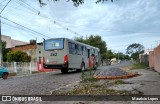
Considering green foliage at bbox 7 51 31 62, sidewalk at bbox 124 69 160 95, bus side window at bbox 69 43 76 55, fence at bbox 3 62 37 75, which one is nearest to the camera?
sidewalk at bbox 124 69 160 95

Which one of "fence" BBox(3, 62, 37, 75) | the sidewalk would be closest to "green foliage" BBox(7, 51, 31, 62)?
"fence" BBox(3, 62, 37, 75)

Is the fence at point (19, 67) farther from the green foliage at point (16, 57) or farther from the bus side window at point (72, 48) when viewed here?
the bus side window at point (72, 48)

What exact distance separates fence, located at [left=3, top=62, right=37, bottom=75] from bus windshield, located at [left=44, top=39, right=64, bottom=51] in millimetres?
14681

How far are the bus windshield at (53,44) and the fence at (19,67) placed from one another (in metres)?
14.7

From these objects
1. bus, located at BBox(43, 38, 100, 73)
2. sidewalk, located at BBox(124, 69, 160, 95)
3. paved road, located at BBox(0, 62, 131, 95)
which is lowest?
paved road, located at BBox(0, 62, 131, 95)

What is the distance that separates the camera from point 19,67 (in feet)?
138

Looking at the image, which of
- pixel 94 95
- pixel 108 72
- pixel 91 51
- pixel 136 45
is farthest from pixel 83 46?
pixel 136 45

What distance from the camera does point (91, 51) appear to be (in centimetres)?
3344

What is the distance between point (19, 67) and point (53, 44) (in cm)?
1853

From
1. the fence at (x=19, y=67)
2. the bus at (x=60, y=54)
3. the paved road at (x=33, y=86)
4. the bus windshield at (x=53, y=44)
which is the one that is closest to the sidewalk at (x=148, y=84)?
the paved road at (x=33, y=86)

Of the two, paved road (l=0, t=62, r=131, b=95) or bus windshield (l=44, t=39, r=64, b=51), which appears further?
bus windshield (l=44, t=39, r=64, b=51)

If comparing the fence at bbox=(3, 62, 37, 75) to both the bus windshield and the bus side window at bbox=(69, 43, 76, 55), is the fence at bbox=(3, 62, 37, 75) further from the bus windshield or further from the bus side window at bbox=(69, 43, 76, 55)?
the bus side window at bbox=(69, 43, 76, 55)

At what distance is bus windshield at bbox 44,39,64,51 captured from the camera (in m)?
24.7

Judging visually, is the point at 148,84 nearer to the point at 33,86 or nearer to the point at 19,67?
the point at 33,86
